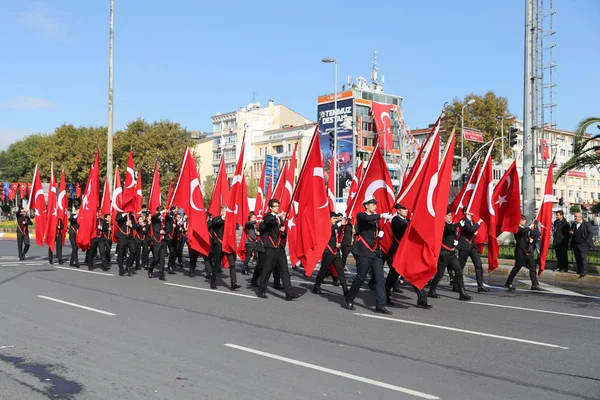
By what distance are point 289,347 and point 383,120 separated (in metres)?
78.7

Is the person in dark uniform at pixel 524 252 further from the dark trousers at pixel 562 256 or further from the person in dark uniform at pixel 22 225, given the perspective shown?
the person in dark uniform at pixel 22 225

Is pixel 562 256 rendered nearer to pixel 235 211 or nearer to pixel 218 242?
pixel 235 211

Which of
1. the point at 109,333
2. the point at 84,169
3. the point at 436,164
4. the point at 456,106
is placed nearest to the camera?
the point at 109,333

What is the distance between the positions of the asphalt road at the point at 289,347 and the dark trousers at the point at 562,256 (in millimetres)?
5125

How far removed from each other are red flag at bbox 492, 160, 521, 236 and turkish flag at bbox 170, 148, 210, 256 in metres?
6.45

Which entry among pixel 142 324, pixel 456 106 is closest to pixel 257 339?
pixel 142 324

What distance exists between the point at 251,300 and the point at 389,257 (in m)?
2.66

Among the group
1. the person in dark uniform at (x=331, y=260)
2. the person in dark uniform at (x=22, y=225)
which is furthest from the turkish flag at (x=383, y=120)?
the person in dark uniform at (x=331, y=260)

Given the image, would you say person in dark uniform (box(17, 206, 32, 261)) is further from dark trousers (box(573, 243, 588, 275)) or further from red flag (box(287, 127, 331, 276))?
dark trousers (box(573, 243, 588, 275))

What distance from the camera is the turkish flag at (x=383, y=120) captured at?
274ft

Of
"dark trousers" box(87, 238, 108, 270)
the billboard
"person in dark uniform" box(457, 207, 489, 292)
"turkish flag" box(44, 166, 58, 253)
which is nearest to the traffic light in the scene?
"person in dark uniform" box(457, 207, 489, 292)

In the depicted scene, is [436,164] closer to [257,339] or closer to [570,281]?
[257,339]

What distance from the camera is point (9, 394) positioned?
18.8 ft

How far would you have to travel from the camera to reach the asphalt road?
6.00 meters
